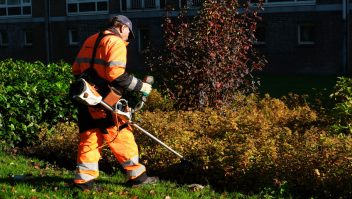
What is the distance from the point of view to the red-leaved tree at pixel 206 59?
608 centimetres

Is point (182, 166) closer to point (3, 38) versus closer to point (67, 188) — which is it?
point (67, 188)

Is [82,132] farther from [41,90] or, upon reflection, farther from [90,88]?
[41,90]

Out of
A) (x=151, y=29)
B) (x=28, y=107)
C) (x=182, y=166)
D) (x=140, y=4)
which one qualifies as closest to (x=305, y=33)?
(x=151, y=29)

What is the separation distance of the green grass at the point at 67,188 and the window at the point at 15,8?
76.5 ft

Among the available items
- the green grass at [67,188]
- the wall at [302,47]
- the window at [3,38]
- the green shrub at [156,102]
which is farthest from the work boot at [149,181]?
the window at [3,38]

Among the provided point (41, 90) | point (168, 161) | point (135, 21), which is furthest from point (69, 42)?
point (168, 161)

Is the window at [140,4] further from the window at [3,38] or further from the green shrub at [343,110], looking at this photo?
the green shrub at [343,110]

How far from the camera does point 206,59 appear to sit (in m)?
6.01

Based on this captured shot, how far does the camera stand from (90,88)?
151 inches

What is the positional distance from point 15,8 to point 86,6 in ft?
19.8

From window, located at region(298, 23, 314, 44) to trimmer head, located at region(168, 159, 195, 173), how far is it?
15513 millimetres

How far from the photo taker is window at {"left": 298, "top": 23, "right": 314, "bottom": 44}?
18328mm

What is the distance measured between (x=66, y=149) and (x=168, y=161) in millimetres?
1675

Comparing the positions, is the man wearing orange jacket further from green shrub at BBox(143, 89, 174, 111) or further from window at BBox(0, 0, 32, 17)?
window at BBox(0, 0, 32, 17)
